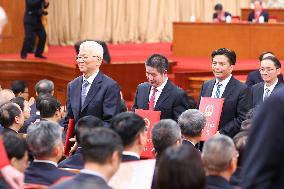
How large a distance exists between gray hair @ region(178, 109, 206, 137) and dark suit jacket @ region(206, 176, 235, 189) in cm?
177

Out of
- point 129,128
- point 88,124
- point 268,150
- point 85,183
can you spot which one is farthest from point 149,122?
point 268,150

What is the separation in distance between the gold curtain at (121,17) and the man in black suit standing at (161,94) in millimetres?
11716

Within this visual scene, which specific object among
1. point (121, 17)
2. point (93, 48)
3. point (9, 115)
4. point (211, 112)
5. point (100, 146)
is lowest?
point (211, 112)

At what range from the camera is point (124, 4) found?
19.2 metres

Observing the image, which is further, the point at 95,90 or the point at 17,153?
the point at 95,90

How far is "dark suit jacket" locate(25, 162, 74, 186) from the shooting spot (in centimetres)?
421

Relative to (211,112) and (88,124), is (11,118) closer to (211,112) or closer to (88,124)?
(88,124)

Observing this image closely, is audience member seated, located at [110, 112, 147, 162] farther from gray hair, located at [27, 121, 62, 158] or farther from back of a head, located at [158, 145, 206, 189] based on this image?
back of a head, located at [158, 145, 206, 189]

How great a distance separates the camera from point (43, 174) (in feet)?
13.9

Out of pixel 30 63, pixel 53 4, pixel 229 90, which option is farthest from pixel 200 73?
pixel 53 4

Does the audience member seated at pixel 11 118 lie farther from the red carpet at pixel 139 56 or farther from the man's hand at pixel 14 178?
the red carpet at pixel 139 56

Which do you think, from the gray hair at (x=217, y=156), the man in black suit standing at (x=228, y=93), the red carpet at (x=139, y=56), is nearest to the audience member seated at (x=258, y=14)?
the red carpet at (x=139, y=56)

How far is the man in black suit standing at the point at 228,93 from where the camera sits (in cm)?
669

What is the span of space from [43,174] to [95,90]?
213cm
